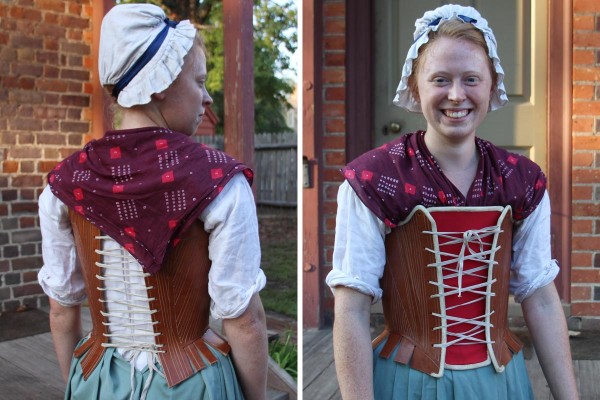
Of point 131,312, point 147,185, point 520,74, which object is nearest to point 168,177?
point 147,185

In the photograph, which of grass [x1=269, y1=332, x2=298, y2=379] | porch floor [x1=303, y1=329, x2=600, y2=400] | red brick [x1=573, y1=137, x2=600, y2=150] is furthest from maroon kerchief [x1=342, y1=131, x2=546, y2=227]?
red brick [x1=573, y1=137, x2=600, y2=150]

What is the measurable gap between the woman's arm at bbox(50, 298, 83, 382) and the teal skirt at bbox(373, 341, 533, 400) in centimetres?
67

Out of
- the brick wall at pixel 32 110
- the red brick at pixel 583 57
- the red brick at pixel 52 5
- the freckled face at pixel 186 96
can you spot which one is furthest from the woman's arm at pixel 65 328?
the red brick at pixel 52 5

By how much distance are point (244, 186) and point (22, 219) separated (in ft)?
11.8

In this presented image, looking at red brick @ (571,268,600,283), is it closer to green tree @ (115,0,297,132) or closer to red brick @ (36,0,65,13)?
red brick @ (36,0,65,13)

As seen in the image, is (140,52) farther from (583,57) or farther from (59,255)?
(583,57)

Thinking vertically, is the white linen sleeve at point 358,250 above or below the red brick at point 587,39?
below

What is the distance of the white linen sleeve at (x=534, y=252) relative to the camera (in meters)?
1.42

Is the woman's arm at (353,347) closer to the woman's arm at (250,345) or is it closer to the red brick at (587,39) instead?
the woman's arm at (250,345)

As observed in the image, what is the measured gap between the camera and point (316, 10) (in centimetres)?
368

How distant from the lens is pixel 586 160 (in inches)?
138

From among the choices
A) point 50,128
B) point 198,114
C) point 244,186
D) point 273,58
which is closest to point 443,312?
point 244,186

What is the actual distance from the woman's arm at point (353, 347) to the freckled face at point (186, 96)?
47 centimetres

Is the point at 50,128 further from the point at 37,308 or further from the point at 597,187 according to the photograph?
the point at 597,187
